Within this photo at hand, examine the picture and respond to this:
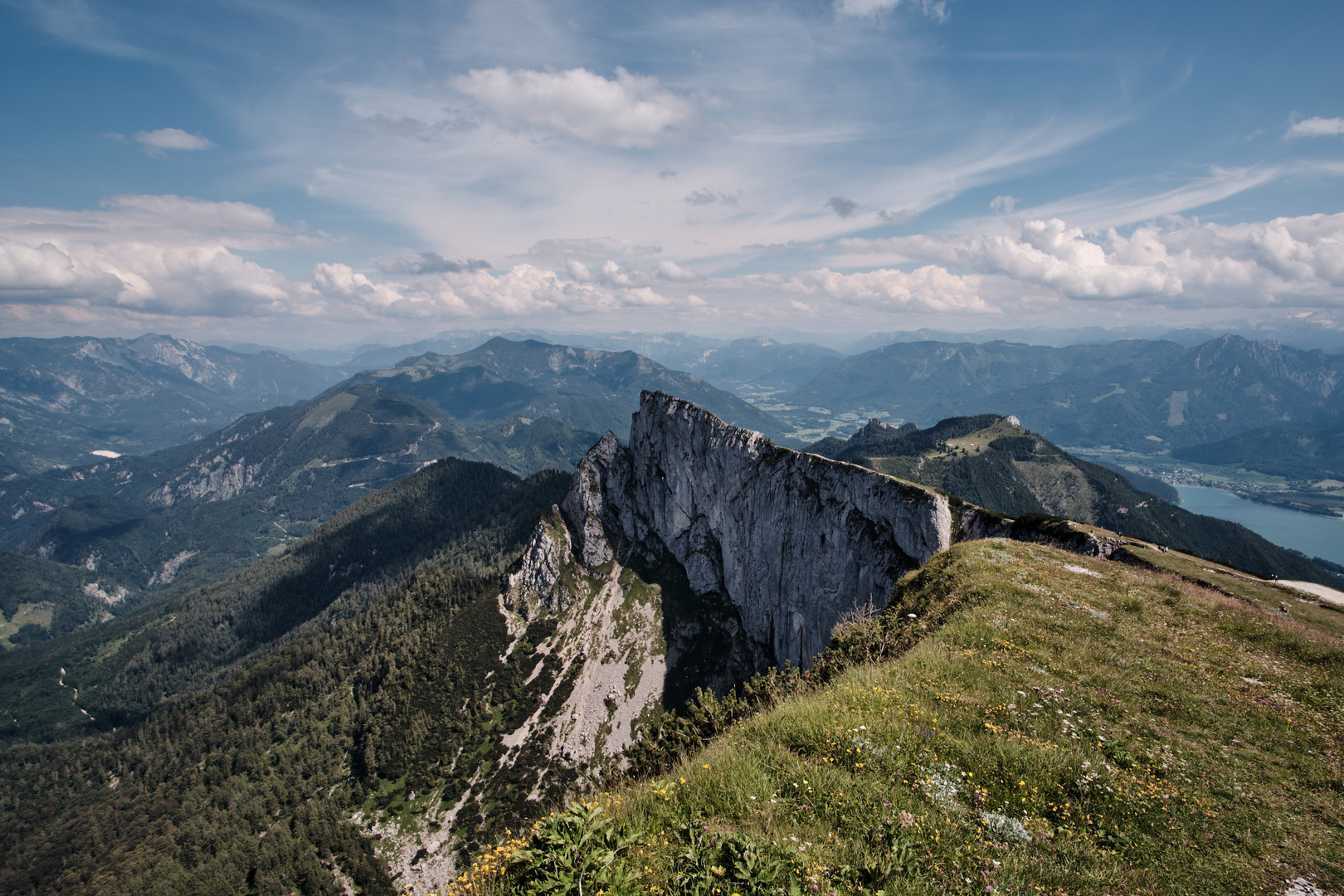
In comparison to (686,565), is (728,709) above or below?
above

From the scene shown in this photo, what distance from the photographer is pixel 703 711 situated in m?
20.9

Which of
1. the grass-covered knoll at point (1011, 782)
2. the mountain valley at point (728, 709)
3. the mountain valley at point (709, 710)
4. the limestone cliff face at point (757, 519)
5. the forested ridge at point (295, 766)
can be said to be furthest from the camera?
the forested ridge at point (295, 766)

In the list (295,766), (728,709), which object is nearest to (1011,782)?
(728,709)

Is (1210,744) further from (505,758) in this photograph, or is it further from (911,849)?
(505,758)

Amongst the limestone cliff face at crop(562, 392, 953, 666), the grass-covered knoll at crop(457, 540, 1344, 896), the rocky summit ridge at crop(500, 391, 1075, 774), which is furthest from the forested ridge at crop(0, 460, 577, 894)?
the grass-covered knoll at crop(457, 540, 1344, 896)

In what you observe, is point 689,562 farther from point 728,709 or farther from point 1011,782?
point 1011,782

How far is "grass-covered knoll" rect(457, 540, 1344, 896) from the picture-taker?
775cm

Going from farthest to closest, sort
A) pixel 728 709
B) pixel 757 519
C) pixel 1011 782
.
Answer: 1. pixel 757 519
2. pixel 728 709
3. pixel 1011 782

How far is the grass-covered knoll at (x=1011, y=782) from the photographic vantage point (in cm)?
775

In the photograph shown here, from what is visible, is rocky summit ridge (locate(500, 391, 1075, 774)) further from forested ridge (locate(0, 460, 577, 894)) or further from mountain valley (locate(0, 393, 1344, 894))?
forested ridge (locate(0, 460, 577, 894))

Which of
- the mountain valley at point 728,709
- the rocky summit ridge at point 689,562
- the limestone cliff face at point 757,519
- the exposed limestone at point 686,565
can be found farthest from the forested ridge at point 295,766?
the limestone cliff face at point 757,519

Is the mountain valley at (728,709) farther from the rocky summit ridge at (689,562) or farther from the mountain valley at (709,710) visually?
the rocky summit ridge at (689,562)

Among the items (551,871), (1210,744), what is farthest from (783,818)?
(1210,744)

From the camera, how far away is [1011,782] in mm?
10383
